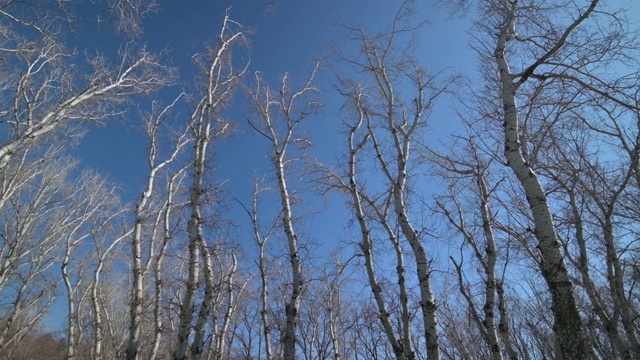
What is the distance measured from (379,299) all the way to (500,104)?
4.74 m

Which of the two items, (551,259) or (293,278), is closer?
(551,259)

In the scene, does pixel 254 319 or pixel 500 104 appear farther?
pixel 254 319

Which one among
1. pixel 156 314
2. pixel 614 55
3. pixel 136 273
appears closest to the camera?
pixel 614 55

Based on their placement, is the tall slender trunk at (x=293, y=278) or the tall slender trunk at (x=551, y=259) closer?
the tall slender trunk at (x=551, y=259)

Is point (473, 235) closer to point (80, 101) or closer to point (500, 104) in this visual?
point (500, 104)

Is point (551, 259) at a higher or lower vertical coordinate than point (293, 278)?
lower

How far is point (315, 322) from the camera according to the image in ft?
61.0

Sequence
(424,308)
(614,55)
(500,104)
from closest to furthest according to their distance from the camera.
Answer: (614,55)
(424,308)
(500,104)

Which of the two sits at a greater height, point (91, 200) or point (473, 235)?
point (91, 200)

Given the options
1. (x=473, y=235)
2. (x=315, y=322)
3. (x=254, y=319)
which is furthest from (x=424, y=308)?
(x=254, y=319)

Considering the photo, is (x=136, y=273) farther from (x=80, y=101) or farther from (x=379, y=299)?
(x=379, y=299)

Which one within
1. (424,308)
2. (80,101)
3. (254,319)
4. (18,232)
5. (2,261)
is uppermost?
(80,101)

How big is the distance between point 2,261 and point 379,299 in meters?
16.1

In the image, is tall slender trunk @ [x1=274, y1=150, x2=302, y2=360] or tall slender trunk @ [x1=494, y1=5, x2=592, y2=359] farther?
tall slender trunk @ [x1=274, y1=150, x2=302, y2=360]
